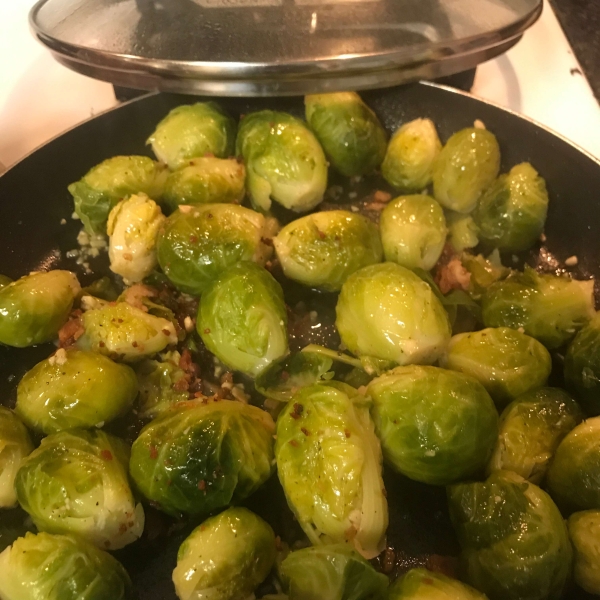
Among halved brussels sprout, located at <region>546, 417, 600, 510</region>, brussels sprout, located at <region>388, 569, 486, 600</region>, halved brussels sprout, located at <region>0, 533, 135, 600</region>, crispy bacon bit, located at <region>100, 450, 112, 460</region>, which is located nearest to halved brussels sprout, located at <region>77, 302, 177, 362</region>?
crispy bacon bit, located at <region>100, 450, 112, 460</region>

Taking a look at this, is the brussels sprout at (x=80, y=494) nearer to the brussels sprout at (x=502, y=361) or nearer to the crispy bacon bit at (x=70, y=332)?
the crispy bacon bit at (x=70, y=332)

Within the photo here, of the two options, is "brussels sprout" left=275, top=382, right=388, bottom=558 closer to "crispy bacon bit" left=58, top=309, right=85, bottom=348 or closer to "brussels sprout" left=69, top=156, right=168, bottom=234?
"crispy bacon bit" left=58, top=309, right=85, bottom=348

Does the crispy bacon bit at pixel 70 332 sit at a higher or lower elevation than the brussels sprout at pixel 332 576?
higher

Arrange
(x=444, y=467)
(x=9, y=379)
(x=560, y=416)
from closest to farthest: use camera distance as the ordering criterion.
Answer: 1. (x=444, y=467)
2. (x=560, y=416)
3. (x=9, y=379)

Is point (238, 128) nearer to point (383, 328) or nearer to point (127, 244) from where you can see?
point (127, 244)

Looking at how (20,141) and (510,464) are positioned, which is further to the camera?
(20,141)

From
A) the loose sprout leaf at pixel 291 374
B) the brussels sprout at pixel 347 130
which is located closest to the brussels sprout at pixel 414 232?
the brussels sprout at pixel 347 130

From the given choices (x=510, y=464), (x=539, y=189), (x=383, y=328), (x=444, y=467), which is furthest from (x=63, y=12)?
(x=510, y=464)
